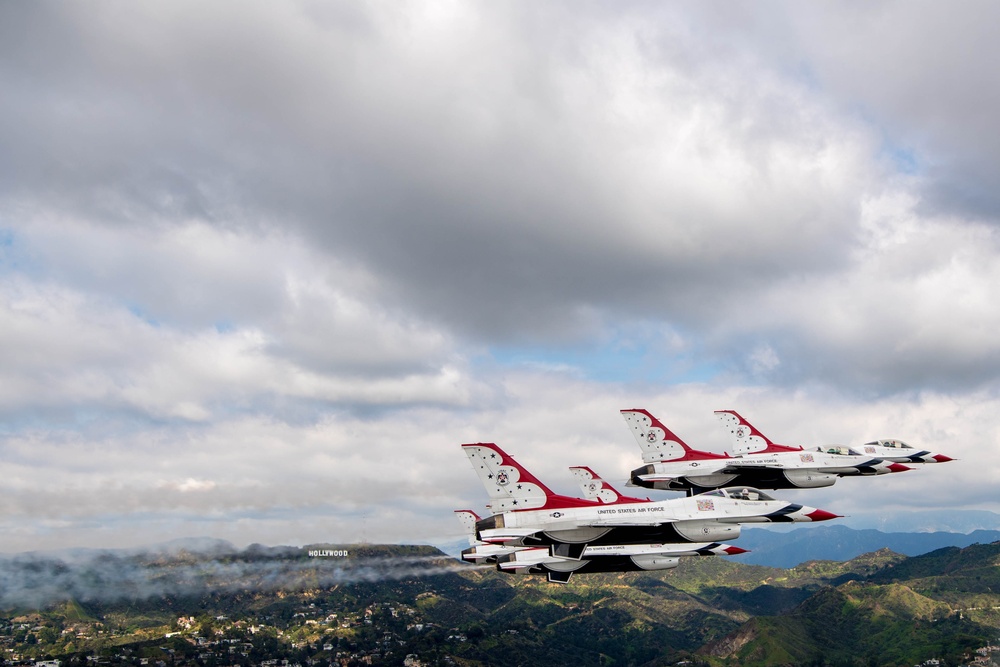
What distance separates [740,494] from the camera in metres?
87.9

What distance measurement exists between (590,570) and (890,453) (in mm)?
43230

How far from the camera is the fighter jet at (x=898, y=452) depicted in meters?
99.6

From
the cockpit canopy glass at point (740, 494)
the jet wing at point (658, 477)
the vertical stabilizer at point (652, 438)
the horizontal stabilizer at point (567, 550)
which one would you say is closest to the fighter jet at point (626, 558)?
the horizontal stabilizer at point (567, 550)

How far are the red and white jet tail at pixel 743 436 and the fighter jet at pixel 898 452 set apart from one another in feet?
40.0

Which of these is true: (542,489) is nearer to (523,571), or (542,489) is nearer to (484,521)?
(484,521)

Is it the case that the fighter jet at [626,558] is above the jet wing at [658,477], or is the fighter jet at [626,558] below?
below

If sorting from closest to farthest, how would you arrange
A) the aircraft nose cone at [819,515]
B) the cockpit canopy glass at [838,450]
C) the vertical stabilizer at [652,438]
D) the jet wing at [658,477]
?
the aircraft nose cone at [819,515] → the cockpit canopy glass at [838,450] → the jet wing at [658,477] → the vertical stabilizer at [652,438]

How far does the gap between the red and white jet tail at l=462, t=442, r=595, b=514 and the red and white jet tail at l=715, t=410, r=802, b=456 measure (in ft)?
81.2

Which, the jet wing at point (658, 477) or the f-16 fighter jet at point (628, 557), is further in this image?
the jet wing at point (658, 477)

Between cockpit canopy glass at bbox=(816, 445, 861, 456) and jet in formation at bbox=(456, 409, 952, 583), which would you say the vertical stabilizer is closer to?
jet in formation at bbox=(456, 409, 952, 583)

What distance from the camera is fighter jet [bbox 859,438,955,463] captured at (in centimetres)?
9962

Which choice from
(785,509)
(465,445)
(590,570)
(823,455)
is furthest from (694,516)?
(465,445)

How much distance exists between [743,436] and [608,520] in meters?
27.9

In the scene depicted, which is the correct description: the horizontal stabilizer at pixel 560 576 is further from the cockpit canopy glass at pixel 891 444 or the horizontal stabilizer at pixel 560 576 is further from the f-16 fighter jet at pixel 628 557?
the cockpit canopy glass at pixel 891 444
